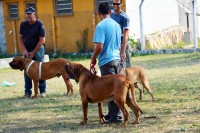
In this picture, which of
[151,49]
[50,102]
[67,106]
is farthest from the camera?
[151,49]

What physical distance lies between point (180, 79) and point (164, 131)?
617 centimetres

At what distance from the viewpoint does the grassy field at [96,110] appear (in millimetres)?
7941

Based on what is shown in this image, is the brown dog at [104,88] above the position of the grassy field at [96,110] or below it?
above

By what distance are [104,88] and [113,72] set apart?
0.50 m

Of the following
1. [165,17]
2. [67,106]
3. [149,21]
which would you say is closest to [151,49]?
[149,21]

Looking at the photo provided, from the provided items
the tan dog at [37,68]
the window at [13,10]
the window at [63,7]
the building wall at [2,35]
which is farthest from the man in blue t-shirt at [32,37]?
the building wall at [2,35]

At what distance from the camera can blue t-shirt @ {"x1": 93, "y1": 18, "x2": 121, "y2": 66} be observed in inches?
309

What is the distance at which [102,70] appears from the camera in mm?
8242

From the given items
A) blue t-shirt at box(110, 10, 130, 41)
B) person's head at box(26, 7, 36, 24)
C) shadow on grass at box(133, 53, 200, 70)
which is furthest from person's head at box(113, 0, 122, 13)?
shadow on grass at box(133, 53, 200, 70)

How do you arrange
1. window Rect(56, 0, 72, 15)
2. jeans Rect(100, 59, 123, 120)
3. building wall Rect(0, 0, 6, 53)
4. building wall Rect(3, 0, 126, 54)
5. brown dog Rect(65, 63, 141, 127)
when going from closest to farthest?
brown dog Rect(65, 63, 141, 127), jeans Rect(100, 59, 123, 120), building wall Rect(3, 0, 126, 54), window Rect(56, 0, 72, 15), building wall Rect(0, 0, 6, 53)

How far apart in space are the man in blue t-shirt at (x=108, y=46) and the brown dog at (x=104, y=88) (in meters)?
0.25

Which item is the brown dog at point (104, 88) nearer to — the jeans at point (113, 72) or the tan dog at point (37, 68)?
the jeans at point (113, 72)

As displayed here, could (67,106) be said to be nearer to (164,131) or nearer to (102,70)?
(102,70)

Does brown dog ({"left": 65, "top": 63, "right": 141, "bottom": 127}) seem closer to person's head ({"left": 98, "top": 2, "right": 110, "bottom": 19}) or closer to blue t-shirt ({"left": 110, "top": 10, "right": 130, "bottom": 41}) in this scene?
person's head ({"left": 98, "top": 2, "right": 110, "bottom": 19})
